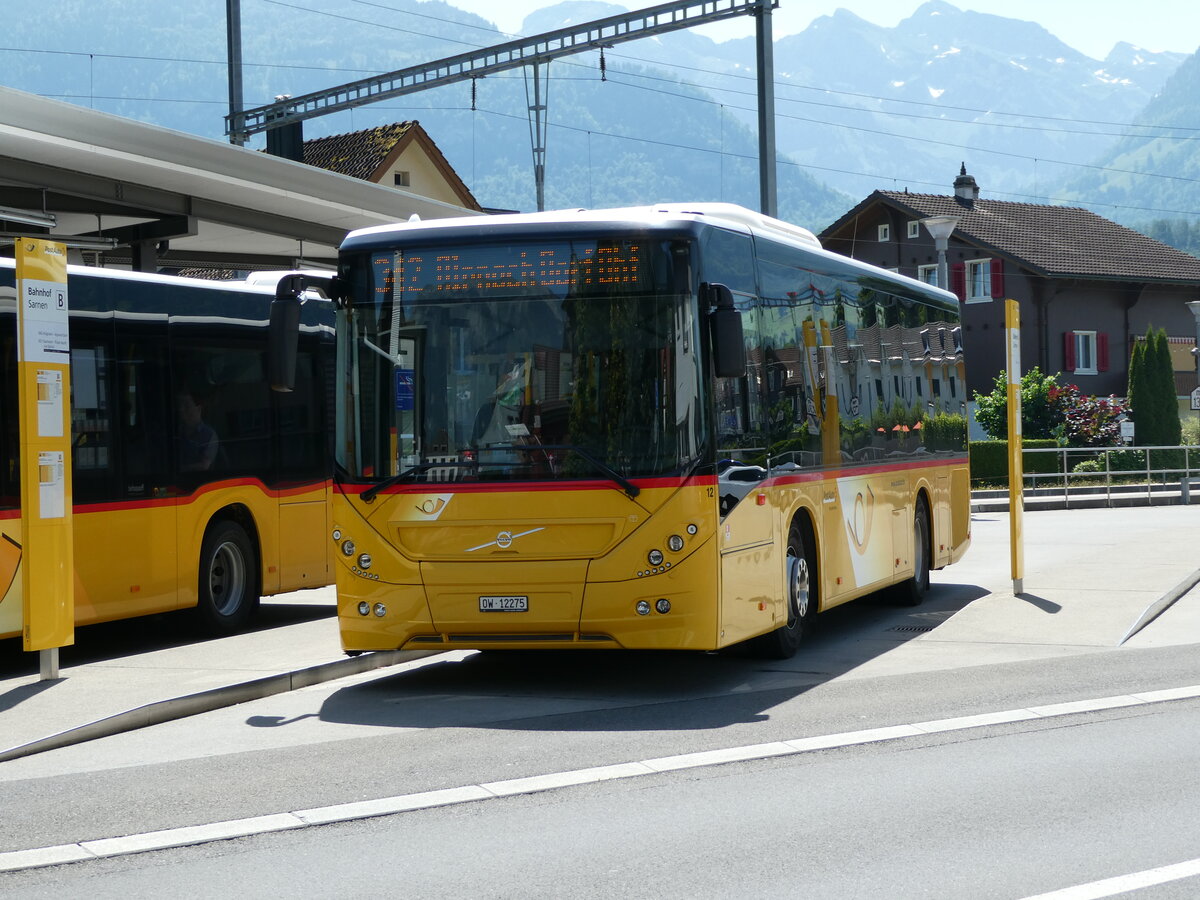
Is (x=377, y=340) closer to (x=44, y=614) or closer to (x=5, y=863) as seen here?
(x=44, y=614)

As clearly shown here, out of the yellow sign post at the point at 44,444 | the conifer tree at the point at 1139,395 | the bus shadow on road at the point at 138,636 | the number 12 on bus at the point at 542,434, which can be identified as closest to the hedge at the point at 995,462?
the conifer tree at the point at 1139,395

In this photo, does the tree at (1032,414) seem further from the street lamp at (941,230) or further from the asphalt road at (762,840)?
the asphalt road at (762,840)

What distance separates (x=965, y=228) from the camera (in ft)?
210

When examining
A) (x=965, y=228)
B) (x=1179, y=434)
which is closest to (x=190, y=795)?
(x=1179, y=434)

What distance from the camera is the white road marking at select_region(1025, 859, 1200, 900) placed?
570cm

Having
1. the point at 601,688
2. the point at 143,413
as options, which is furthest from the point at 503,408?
the point at 143,413

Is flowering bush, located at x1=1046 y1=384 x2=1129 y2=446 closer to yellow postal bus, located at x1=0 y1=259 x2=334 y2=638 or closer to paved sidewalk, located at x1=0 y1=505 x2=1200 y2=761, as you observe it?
paved sidewalk, located at x1=0 y1=505 x2=1200 y2=761

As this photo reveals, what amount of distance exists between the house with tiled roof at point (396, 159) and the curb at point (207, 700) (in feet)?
139

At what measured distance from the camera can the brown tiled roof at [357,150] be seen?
54.8 metres

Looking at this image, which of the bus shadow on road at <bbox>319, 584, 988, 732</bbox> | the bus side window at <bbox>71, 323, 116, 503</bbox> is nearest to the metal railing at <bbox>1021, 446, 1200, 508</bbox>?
the bus shadow on road at <bbox>319, 584, 988, 732</bbox>

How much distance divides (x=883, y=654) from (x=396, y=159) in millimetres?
44917

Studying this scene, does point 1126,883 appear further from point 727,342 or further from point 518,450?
point 518,450

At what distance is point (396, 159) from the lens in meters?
55.3

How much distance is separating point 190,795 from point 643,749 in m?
2.29
